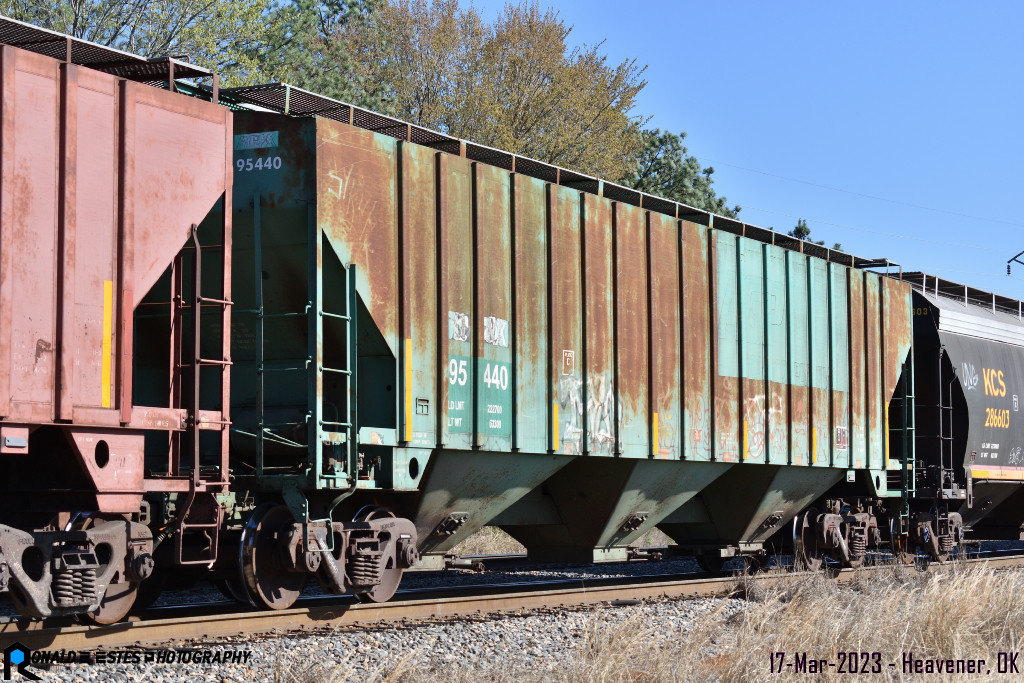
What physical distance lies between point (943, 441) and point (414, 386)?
1142cm

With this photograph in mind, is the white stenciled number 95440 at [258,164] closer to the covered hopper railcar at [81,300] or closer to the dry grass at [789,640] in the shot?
the covered hopper railcar at [81,300]

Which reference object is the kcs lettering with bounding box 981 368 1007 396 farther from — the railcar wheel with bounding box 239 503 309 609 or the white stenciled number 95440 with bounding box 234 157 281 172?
the white stenciled number 95440 with bounding box 234 157 281 172

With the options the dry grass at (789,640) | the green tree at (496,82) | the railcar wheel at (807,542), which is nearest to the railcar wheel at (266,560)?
the dry grass at (789,640)

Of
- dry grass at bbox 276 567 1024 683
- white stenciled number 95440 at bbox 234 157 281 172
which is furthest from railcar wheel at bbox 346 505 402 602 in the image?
white stenciled number 95440 at bbox 234 157 281 172

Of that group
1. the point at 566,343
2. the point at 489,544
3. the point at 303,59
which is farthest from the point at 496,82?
the point at 566,343

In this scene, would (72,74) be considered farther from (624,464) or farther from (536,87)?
(536,87)

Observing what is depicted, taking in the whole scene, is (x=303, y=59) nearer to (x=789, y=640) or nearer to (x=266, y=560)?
(x=266, y=560)

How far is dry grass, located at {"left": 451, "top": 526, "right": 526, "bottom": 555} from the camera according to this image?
2197 cm

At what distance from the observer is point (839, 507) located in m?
17.4

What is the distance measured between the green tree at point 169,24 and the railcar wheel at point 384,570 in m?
19.0

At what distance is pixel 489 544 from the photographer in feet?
74.2

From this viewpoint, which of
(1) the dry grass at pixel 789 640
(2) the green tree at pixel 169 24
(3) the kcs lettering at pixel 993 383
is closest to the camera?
(1) the dry grass at pixel 789 640

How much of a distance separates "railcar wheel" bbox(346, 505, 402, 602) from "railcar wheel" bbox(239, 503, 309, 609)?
0.74 m
